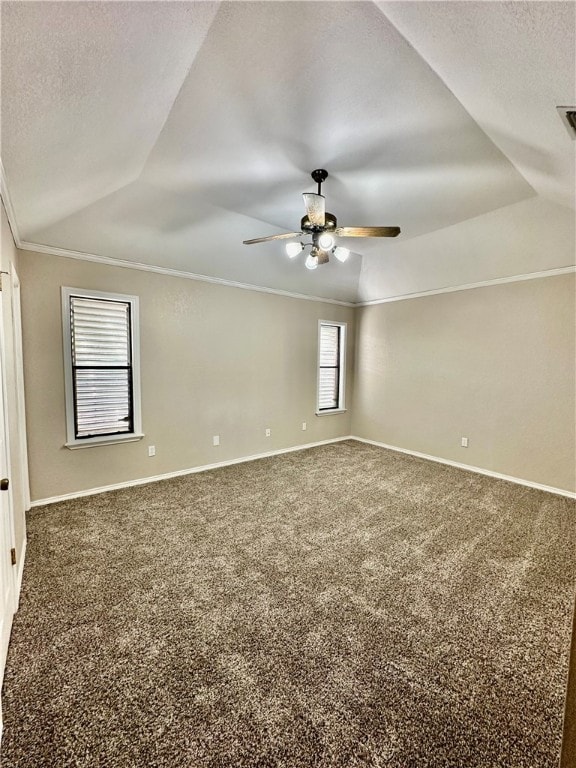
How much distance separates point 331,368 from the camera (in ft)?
20.0

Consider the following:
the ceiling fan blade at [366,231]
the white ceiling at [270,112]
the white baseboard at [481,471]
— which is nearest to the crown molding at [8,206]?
the white ceiling at [270,112]

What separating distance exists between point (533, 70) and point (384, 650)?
9.00 ft

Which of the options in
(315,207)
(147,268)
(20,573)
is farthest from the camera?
(147,268)

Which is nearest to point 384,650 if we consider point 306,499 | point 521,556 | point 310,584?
point 310,584

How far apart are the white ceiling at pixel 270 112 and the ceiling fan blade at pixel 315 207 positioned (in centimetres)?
34

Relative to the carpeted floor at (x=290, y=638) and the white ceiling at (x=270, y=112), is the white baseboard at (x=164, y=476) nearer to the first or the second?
the carpeted floor at (x=290, y=638)

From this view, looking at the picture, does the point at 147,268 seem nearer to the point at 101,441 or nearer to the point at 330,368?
the point at 101,441

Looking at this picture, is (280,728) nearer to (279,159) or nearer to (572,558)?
(572,558)

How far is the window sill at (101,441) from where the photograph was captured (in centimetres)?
352

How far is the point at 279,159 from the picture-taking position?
2.51 metres

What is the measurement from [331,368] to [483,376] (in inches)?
96.6

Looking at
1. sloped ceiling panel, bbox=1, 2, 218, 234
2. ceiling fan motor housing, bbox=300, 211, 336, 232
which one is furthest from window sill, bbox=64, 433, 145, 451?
ceiling fan motor housing, bbox=300, 211, 336, 232

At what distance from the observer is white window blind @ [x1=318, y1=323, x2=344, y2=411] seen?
5977 mm

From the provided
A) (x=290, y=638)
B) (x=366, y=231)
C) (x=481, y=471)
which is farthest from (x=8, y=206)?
(x=481, y=471)
